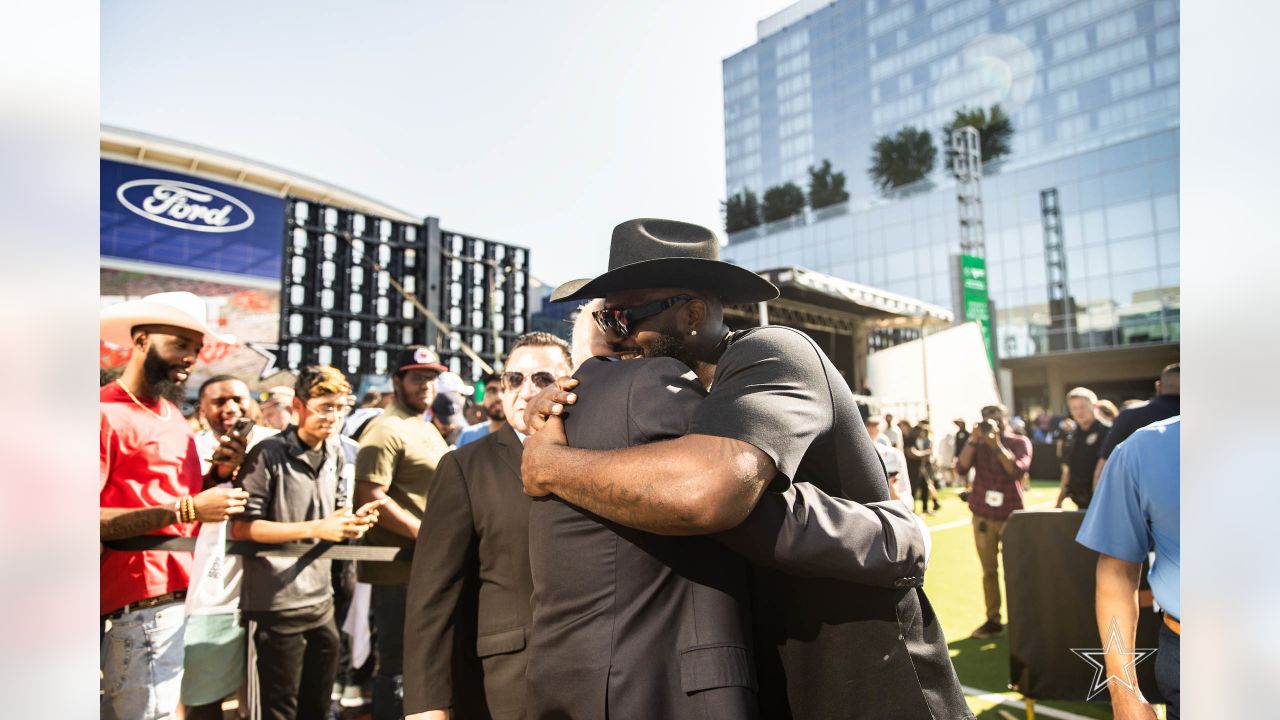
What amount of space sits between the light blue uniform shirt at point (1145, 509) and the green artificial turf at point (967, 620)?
8.81 feet

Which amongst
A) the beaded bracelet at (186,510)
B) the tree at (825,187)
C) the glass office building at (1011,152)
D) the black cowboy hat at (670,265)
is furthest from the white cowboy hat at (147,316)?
the tree at (825,187)

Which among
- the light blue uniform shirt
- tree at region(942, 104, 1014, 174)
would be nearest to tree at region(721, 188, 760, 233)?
tree at region(942, 104, 1014, 174)

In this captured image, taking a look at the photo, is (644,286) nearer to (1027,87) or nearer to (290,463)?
(290,463)

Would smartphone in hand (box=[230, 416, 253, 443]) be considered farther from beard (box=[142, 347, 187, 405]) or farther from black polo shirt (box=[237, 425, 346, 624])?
beard (box=[142, 347, 187, 405])

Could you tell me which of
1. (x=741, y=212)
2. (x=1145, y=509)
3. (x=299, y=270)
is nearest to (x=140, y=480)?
(x=1145, y=509)

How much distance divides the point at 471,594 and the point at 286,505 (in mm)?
1625

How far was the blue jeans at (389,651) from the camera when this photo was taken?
13.2ft

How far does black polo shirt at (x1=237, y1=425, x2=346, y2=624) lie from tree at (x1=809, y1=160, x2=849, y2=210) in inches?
2122

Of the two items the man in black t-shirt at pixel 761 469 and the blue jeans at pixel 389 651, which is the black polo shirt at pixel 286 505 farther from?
the man in black t-shirt at pixel 761 469

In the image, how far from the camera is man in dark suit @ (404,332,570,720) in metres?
2.23

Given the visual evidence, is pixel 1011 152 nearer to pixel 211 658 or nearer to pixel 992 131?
pixel 992 131

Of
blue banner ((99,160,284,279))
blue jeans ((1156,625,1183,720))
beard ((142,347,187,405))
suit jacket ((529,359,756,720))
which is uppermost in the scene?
blue banner ((99,160,284,279))

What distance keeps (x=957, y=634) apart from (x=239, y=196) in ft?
129
